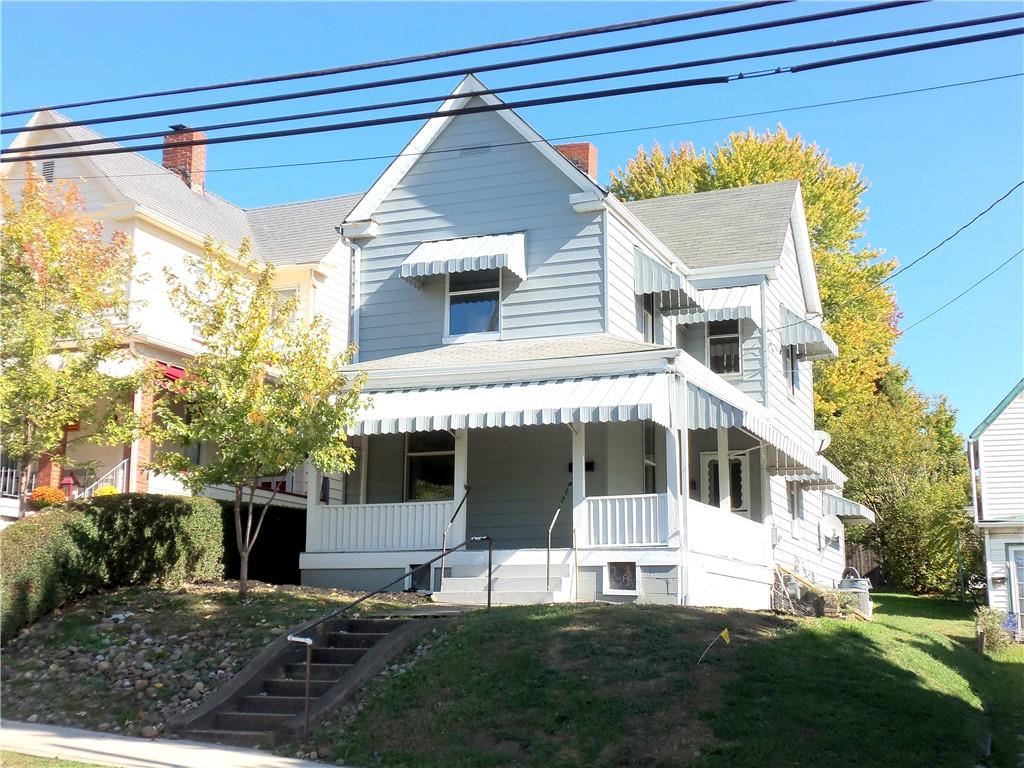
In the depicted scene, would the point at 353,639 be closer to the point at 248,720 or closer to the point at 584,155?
the point at 248,720

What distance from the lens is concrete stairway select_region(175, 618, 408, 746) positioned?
42.1ft

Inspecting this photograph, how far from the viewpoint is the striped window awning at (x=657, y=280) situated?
22.5m

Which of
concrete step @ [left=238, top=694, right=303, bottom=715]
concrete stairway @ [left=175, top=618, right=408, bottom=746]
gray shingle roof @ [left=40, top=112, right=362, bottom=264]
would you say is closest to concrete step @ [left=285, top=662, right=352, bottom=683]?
concrete stairway @ [left=175, top=618, right=408, bottom=746]

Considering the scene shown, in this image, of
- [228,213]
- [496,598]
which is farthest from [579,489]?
[228,213]

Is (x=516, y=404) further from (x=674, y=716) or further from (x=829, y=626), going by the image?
(x=674, y=716)

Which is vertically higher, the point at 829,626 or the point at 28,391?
the point at 28,391

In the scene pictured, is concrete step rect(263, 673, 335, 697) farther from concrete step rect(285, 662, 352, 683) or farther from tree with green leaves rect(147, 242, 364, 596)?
tree with green leaves rect(147, 242, 364, 596)

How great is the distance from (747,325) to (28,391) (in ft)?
49.1

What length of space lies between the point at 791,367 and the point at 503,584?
13.1 meters

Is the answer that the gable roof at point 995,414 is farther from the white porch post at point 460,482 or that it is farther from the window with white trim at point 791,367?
the white porch post at point 460,482

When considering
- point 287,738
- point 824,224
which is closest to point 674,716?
point 287,738

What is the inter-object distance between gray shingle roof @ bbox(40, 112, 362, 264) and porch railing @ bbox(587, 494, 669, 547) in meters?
13.0

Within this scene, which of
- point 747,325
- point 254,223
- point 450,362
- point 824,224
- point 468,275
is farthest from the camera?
point 824,224

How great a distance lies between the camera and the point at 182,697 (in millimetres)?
13883
